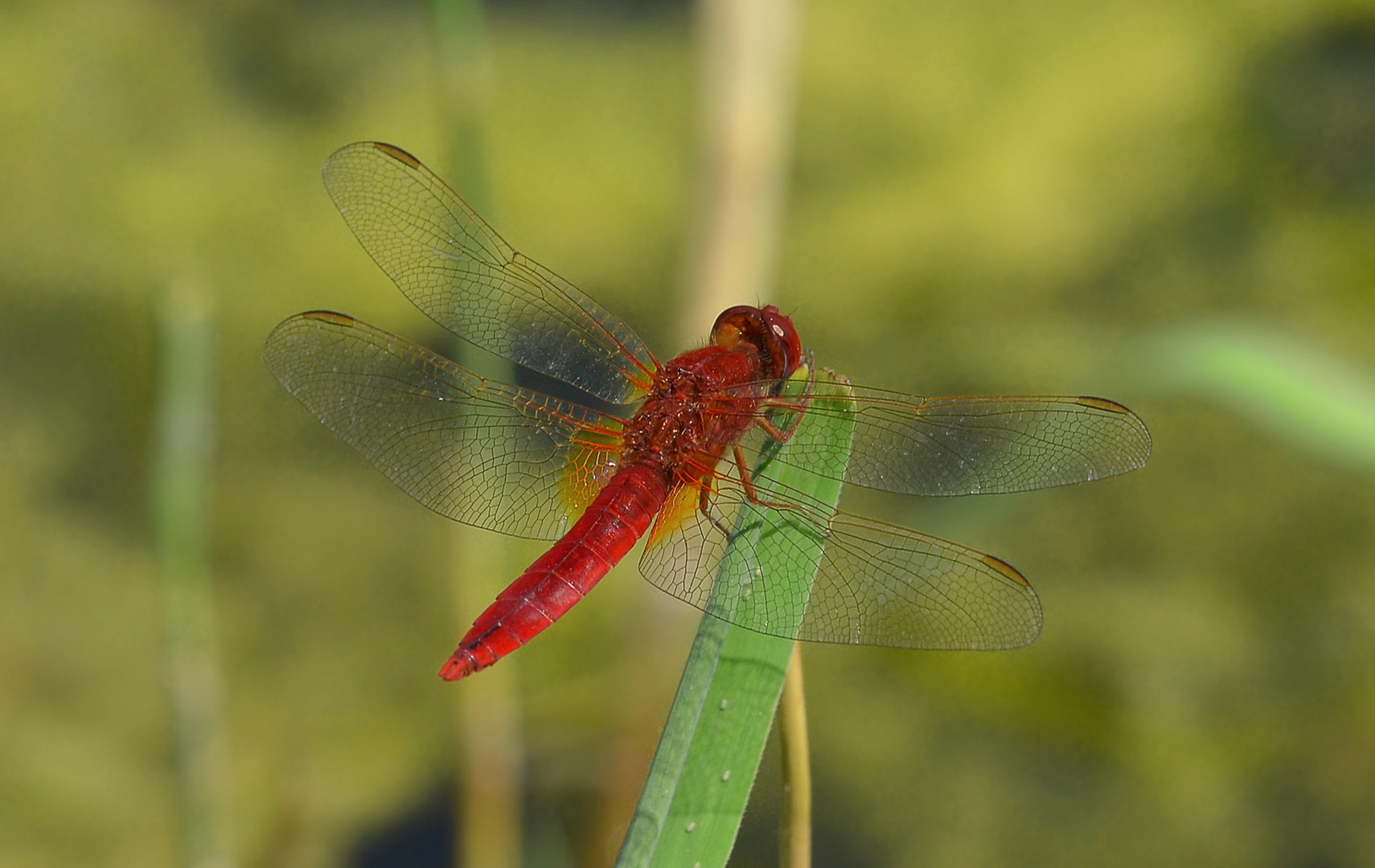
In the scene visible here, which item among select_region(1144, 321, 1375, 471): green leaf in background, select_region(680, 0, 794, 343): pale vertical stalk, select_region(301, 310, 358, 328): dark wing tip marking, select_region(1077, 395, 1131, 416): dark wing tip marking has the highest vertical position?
select_region(680, 0, 794, 343): pale vertical stalk

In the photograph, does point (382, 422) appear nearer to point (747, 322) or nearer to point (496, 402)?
point (496, 402)

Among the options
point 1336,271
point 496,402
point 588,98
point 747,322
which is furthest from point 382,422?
point 1336,271

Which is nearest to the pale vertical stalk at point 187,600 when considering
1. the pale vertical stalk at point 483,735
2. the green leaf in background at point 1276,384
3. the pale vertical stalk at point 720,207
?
the pale vertical stalk at point 483,735

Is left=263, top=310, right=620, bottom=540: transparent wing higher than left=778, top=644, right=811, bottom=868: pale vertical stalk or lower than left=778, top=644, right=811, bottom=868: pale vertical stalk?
higher

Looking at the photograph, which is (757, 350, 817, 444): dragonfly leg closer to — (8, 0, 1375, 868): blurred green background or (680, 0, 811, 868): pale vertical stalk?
(8, 0, 1375, 868): blurred green background

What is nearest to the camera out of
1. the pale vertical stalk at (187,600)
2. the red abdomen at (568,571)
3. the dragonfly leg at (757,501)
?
the dragonfly leg at (757,501)

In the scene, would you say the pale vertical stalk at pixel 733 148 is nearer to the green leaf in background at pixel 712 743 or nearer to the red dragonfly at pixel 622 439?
the red dragonfly at pixel 622 439

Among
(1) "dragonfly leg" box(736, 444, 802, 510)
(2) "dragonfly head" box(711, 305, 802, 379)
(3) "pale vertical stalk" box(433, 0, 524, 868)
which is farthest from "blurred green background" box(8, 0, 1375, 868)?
(1) "dragonfly leg" box(736, 444, 802, 510)
